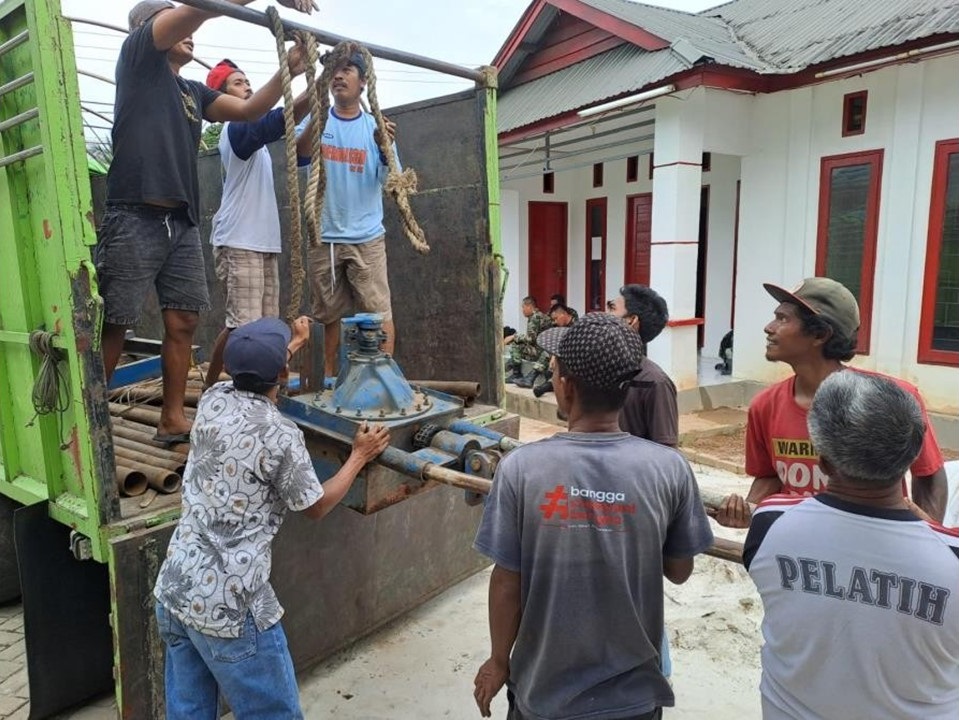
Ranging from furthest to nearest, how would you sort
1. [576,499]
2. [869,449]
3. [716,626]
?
[716,626], [576,499], [869,449]

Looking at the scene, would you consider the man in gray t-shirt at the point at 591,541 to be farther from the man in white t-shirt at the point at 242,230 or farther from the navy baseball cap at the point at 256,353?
the man in white t-shirt at the point at 242,230

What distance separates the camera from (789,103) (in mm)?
6883

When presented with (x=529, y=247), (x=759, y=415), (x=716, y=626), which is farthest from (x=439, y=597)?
(x=529, y=247)

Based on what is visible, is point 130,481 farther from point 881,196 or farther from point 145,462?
point 881,196

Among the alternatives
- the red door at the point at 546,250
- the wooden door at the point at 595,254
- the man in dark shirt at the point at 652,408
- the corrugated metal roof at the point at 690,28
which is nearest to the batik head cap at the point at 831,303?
the man in dark shirt at the point at 652,408

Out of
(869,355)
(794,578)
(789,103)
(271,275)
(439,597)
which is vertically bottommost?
(439,597)

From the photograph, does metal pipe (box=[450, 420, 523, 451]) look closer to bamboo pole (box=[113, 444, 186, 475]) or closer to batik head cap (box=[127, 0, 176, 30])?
bamboo pole (box=[113, 444, 186, 475])

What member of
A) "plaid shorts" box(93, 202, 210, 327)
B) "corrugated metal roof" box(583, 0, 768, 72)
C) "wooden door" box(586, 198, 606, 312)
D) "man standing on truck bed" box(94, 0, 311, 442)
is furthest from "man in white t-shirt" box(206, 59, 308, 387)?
"wooden door" box(586, 198, 606, 312)

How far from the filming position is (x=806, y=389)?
2.08 metres

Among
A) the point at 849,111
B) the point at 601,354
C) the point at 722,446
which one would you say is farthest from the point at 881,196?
the point at 601,354

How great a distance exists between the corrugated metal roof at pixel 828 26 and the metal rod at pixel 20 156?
19.2 ft

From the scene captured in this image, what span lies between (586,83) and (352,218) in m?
5.50

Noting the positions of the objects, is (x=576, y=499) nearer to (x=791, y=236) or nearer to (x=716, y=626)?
(x=716, y=626)

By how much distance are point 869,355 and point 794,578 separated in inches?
237
